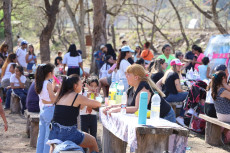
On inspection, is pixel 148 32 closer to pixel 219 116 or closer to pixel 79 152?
pixel 219 116

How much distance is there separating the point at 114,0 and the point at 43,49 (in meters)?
10.8

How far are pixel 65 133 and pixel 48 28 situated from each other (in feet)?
50.6

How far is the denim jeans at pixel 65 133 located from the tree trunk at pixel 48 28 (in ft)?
49.0

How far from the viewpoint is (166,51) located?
1181cm

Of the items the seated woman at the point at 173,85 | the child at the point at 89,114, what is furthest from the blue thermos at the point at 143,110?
the seated woman at the point at 173,85

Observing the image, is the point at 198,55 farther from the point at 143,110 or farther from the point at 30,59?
the point at 143,110

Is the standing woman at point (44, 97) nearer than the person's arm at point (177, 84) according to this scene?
Yes

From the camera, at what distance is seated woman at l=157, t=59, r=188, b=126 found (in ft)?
29.7

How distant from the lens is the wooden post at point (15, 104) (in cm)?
1135

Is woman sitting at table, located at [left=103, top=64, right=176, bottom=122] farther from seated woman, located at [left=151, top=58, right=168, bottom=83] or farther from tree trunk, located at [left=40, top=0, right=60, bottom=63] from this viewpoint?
tree trunk, located at [left=40, top=0, right=60, bottom=63]

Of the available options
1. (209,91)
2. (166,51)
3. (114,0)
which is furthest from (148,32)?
(209,91)

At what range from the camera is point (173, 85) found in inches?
363

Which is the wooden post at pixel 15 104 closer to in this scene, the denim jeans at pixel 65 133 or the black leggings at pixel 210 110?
the black leggings at pixel 210 110

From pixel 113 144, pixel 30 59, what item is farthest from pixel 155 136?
pixel 30 59
